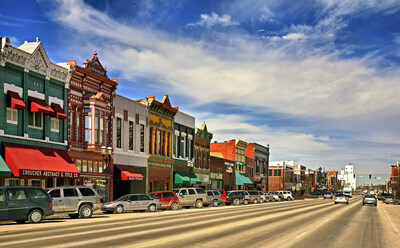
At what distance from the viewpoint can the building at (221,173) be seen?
65.4 meters

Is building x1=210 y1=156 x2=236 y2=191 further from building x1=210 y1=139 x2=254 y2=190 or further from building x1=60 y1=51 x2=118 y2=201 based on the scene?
building x1=60 y1=51 x2=118 y2=201

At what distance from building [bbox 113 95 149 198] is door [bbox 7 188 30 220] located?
719 inches

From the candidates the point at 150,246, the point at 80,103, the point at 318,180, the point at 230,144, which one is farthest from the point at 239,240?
the point at 318,180

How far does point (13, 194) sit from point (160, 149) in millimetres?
29244

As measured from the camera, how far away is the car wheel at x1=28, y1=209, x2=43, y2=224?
821 inches

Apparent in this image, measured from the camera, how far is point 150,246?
12898mm

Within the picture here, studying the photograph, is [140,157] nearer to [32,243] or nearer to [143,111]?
[143,111]

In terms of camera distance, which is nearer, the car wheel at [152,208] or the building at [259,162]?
the car wheel at [152,208]

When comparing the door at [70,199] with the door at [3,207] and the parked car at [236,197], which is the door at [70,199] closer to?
the door at [3,207]

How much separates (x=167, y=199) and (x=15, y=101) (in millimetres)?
14316

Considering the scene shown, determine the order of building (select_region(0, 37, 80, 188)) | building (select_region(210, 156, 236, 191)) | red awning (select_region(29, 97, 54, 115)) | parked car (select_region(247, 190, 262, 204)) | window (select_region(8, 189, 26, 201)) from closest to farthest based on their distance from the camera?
window (select_region(8, 189, 26, 201)) → building (select_region(0, 37, 80, 188)) → red awning (select_region(29, 97, 54, 115)) → parked car (select_region(247, 190, 262, 204)) → building (select_region(210, 156, 236, 191))

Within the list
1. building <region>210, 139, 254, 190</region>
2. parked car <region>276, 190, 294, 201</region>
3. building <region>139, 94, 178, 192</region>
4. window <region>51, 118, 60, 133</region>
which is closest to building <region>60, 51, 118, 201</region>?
window <region>51, 118, 60, 133</region>

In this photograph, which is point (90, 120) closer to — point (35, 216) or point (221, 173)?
point (35, 216)

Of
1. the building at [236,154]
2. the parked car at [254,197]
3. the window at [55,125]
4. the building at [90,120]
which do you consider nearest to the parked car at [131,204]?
the building at [90,120]
